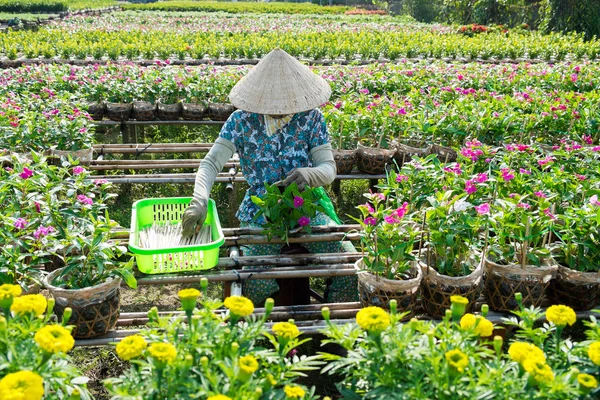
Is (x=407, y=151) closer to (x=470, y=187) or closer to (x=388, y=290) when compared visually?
(x=470, y=187)

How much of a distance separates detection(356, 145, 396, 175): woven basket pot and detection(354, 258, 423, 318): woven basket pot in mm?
2169

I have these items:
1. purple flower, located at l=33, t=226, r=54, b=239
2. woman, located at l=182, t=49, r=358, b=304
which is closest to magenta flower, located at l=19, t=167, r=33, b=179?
purple flower, located at l=33, t=226, r=54, b=239

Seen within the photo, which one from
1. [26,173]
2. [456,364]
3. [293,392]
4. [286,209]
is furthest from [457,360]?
[26,173]

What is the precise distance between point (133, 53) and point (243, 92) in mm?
8882

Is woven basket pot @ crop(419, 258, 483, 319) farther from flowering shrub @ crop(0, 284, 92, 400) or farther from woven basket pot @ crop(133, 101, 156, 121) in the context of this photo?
woven basket pot @ crop(133, 101, 156, 121)

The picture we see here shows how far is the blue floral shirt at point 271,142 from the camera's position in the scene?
11.2 ft

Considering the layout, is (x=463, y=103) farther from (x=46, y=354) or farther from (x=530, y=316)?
(x=46, y=354)

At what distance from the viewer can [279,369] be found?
165 centimetres

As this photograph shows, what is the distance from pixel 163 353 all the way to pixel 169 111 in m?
5.57

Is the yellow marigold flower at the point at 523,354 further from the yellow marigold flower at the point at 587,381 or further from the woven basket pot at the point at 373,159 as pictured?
the woven basket pot at the point at 373,159

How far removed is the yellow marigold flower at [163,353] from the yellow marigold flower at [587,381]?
104cm

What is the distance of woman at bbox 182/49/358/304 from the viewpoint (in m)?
3.13

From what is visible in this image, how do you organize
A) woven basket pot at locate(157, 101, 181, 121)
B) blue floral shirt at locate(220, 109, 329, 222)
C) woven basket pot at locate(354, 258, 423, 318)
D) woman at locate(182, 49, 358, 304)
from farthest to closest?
woven basket pot at locate(157, 101, 181, 121)
blue floral shirt at locate(220, 109, 329, 222)
woman at locate(182, 49, 358, 304)
woven basket pot at locate(354, 258, 423, 318)

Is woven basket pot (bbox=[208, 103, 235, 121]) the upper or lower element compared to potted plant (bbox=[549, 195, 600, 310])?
upper
